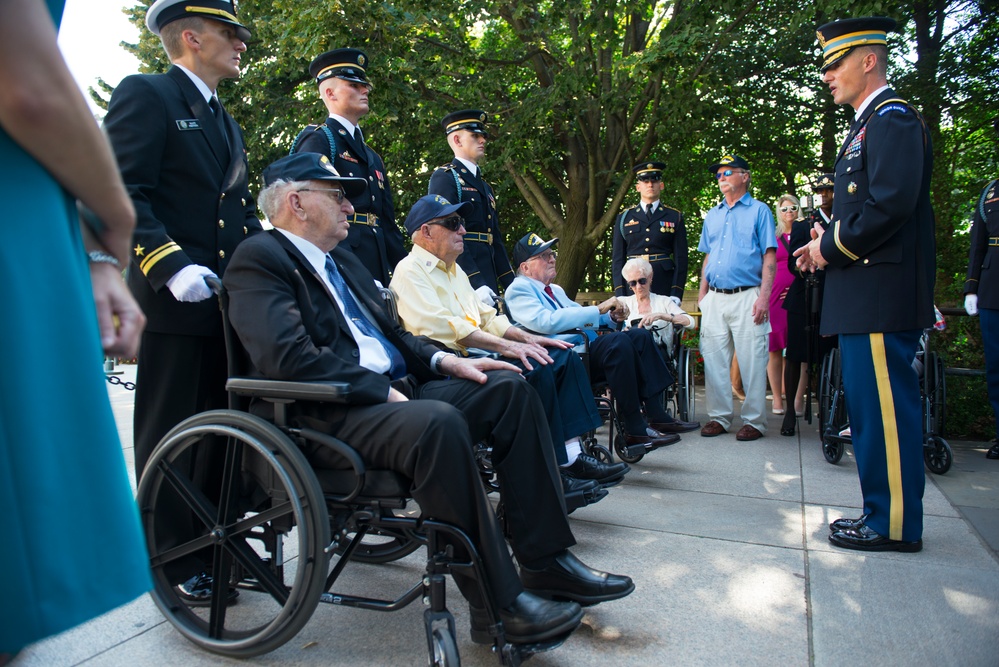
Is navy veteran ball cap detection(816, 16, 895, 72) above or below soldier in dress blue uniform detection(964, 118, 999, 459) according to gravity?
above

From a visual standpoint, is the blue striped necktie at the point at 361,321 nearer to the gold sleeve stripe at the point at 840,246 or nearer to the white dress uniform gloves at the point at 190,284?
the white dress uniform gloves at the point at 190,284

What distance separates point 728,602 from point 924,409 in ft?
9.32

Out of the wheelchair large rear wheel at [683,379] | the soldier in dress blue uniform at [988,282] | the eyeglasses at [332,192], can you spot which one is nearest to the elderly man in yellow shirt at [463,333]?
the eyeglasses at [332,192]

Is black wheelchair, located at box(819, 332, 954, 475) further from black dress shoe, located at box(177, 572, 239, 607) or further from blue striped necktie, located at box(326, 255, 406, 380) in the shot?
black dress shoe, located at box(177, 572, 239, 607)

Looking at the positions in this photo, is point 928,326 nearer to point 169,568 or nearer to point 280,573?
point 280,573

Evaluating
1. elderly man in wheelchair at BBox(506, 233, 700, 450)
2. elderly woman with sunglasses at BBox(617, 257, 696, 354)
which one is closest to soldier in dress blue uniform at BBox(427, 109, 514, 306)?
elderly man in wheelchair at BBox(506, 233, 700, 450)

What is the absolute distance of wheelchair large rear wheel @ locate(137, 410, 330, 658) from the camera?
2.12m

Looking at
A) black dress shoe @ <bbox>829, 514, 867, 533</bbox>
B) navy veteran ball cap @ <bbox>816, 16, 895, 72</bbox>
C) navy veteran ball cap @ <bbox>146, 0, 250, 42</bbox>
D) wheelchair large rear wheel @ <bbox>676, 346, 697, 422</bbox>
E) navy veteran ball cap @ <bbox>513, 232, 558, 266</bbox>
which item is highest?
navy veteran ball cap @ <bbox>816, 16, 895, 72</bbox>

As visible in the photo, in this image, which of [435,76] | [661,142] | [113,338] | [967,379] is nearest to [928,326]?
[113,338]

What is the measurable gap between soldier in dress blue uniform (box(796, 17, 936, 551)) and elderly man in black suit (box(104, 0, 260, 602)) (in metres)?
2.51

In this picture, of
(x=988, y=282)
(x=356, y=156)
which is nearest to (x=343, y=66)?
(x=356, y=156)

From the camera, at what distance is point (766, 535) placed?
143 inches

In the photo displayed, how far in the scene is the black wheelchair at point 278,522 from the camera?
2125 mm

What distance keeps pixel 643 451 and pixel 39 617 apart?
3.94m
